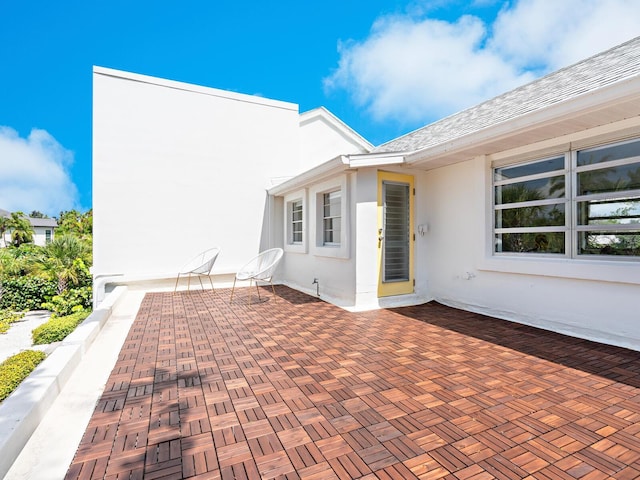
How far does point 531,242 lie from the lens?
5.18 m

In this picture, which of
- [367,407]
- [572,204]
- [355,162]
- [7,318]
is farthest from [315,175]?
[7,318]

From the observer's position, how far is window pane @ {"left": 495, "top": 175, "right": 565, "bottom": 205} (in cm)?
478

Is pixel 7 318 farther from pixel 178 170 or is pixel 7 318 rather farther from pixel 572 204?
pixel 572 204

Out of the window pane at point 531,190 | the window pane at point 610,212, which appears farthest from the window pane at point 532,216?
the window pane at point 610,212

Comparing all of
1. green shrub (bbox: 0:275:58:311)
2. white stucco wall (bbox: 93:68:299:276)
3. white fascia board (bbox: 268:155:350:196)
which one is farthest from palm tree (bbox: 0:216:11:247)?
white fascia board (bbox: 268:155:350:196)

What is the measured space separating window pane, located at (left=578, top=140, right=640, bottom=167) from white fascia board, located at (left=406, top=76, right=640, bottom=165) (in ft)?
2.73

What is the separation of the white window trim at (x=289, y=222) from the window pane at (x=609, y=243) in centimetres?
551

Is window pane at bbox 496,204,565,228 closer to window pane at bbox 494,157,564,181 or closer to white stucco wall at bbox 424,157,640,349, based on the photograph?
white stucco wall at bbox 424,157,640,349

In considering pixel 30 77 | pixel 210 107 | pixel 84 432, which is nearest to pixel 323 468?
pixel 84 432

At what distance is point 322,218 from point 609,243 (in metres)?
5.24

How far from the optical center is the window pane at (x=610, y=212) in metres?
4.08

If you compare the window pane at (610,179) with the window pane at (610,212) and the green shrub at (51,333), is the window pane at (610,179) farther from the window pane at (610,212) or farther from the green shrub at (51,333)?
the green shrub at (51,333)

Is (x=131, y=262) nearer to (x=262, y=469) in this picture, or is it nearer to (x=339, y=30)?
(x=262, y=469)

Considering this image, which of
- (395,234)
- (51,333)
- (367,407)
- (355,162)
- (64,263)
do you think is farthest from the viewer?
(64,263)
